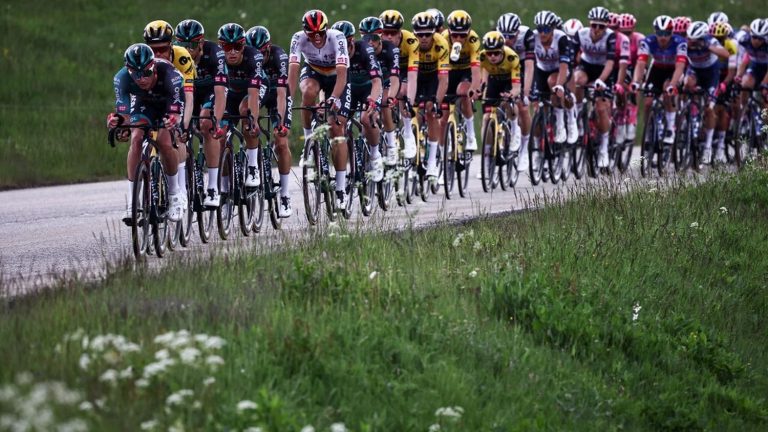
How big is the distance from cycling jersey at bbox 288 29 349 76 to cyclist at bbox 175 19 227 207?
3.76 ft

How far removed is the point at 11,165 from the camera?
19.8 meters

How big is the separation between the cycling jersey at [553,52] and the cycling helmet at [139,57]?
875 cm

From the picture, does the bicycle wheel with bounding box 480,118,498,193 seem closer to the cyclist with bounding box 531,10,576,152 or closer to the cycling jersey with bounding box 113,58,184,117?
the cyclist with bounding box 531,10,576,152

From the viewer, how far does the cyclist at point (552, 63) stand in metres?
18.7

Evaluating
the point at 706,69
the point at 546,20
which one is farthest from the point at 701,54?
the point at 546,20

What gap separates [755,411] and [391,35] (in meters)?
7.90

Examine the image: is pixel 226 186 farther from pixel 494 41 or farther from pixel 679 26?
pixel 679 26

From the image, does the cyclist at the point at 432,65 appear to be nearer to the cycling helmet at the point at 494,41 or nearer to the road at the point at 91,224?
the road at the point at 91,224

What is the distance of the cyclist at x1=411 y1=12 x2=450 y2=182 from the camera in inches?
647

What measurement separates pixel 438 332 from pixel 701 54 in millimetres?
14446

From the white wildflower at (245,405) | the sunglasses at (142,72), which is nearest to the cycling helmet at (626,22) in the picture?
the sunglasses at (142,72)

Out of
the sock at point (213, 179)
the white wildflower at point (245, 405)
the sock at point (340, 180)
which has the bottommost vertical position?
the white wildflower at point (245, 405)

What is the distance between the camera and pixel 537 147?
18953mm

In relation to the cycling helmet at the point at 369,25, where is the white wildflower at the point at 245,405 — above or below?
below
